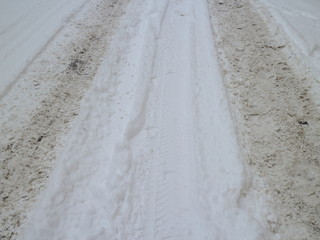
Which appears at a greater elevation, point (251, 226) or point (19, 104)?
point (19, 104)

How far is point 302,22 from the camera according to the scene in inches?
154

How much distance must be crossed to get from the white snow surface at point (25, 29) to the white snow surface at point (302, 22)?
13.2 feet

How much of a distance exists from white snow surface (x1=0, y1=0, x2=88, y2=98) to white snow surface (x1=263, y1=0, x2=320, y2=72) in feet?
13.2

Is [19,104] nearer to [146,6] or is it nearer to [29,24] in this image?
[29,24]

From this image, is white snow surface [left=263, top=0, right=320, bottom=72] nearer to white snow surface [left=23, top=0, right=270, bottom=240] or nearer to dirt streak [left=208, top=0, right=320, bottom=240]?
dirt streak [left=208, top=0, right=320, bottom=240]

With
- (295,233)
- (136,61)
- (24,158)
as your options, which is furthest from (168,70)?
(295,233)

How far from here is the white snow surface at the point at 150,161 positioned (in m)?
1.82

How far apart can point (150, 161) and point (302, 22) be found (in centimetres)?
389

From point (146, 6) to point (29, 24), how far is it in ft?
7.65

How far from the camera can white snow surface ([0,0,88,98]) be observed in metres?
3.10

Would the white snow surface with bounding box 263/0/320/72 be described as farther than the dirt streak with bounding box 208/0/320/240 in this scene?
Yes

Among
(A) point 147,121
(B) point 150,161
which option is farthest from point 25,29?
(B) point 150,161

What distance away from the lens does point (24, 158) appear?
2.21 m

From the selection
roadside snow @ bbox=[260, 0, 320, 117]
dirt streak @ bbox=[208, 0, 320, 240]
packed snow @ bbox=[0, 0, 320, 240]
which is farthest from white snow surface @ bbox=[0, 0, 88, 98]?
roadside snow @ bbox=[260, 0, 320, 117]
